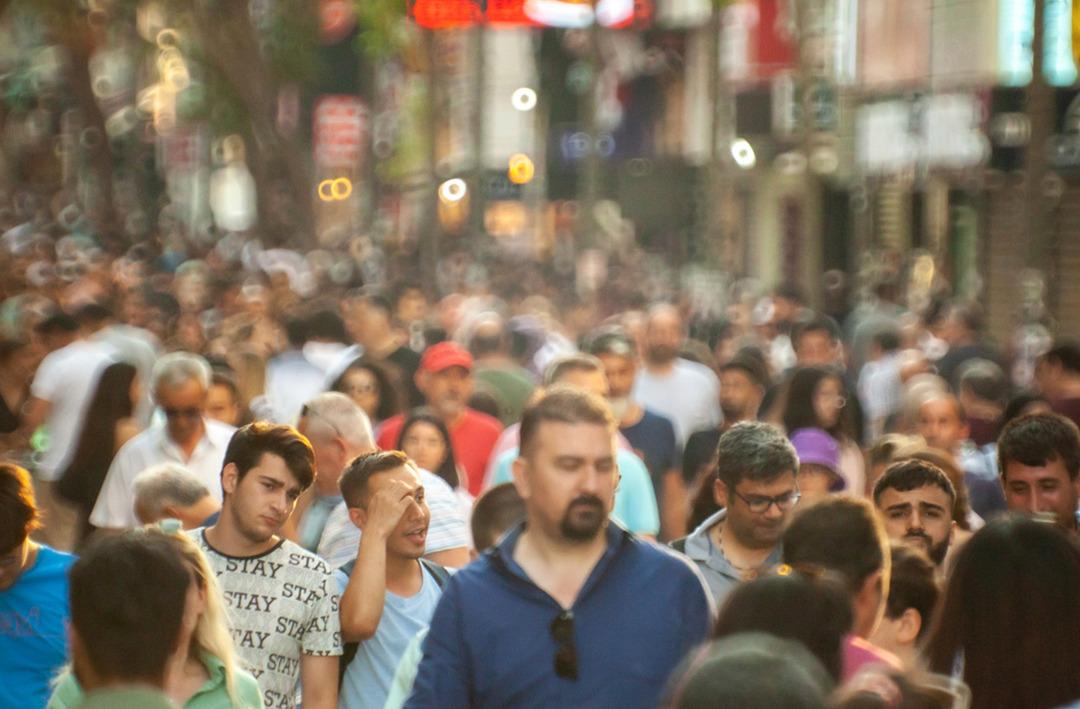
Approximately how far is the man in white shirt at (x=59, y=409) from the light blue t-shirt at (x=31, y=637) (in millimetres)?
6231

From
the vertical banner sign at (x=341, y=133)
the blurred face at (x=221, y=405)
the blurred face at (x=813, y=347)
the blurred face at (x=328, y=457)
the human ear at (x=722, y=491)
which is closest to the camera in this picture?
the human ear at (x=722, y=491)

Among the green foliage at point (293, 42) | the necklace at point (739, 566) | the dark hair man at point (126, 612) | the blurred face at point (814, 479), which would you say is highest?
the green foliage at point (293, 42)

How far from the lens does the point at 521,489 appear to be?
5410mm

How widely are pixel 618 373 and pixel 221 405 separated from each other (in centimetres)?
230

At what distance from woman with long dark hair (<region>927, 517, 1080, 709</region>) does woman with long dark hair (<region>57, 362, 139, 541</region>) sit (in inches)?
273

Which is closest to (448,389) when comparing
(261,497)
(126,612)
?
(261,497)

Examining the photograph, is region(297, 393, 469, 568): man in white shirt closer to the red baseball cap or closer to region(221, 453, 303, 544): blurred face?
region(221, 453, 303, 544): blurred face

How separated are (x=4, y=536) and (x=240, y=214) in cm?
8900

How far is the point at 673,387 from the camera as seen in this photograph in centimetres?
1430

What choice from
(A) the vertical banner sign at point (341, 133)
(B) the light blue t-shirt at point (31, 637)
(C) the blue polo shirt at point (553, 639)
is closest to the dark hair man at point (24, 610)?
(B) the light blue t-shirt at point (31, 637)

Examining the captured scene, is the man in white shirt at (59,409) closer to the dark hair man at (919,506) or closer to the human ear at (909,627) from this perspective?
the dark hair man at (919,506)

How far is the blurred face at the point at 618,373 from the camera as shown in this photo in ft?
41.5

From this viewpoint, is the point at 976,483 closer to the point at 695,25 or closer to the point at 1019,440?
the point at 1019,440

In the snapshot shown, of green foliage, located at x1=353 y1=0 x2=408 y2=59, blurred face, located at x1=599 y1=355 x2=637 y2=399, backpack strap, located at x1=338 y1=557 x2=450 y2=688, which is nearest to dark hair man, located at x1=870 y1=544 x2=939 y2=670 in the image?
backpack strap, located at x1=338 y1=557 x2=450 y2=688
